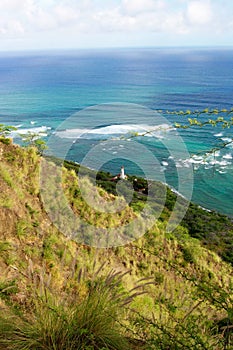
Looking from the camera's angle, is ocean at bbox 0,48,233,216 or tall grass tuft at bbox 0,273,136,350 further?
ocean at bbox 0,48,233,216

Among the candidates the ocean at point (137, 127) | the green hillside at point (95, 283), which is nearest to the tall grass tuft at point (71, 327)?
the green hillside at point (95, 283)

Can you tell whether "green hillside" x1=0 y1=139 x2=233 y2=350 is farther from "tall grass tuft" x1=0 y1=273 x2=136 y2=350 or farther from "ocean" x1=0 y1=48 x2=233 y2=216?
"ocean" x1=0 y1=48 x2=233 y2=216

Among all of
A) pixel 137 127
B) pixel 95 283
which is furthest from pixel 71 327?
pixel 137 127

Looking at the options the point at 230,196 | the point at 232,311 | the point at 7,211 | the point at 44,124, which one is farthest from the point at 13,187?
the point at 44,124

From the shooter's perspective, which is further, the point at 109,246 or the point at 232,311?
the point at 109,246

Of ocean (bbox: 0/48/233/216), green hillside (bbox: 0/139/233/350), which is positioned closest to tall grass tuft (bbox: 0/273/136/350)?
green hillside (bbox: 0/139/233/350)

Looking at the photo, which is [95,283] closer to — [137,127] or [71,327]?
[71,327]

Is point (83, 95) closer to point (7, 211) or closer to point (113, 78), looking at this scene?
point (113, 78)

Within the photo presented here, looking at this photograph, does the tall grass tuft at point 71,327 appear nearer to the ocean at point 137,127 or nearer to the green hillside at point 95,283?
the green hillside at point 95,283
